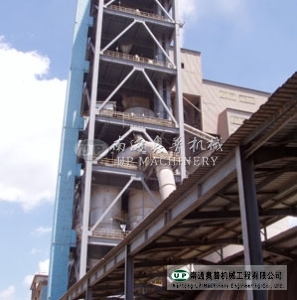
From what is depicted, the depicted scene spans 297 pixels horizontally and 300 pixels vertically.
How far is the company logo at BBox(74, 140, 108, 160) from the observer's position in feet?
104

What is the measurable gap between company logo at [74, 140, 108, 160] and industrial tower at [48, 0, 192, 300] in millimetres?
75

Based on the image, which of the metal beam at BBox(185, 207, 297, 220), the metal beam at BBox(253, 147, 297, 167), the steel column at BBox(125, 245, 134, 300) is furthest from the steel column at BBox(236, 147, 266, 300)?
the steel column at BBox(125, 245, 134, 300)

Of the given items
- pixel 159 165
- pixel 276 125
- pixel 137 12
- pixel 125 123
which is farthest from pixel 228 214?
pixel 137 12

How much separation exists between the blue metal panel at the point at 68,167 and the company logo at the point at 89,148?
72 centimetres

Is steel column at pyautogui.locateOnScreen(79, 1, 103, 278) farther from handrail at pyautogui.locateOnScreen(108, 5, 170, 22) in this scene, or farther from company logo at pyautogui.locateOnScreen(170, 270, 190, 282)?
company logo at pyautogui.locateOnScreen(170, 270, 190, 282)

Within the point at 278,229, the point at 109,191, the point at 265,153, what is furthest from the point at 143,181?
the point at 265,153

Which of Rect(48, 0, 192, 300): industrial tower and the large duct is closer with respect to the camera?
the large duct

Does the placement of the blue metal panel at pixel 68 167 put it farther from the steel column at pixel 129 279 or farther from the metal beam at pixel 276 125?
the metal beam at pixel 276 125

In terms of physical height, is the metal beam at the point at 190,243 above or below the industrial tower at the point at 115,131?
below

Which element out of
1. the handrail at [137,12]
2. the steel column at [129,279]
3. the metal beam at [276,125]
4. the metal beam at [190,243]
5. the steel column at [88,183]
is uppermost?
the handrail at [137,12]

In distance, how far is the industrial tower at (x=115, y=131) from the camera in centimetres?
3070

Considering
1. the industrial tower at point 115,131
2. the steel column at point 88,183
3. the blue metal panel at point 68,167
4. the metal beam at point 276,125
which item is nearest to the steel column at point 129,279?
the metal beam at point 276,125

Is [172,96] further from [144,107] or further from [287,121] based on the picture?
[287,121]

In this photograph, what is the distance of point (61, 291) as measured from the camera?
29.9 meters
